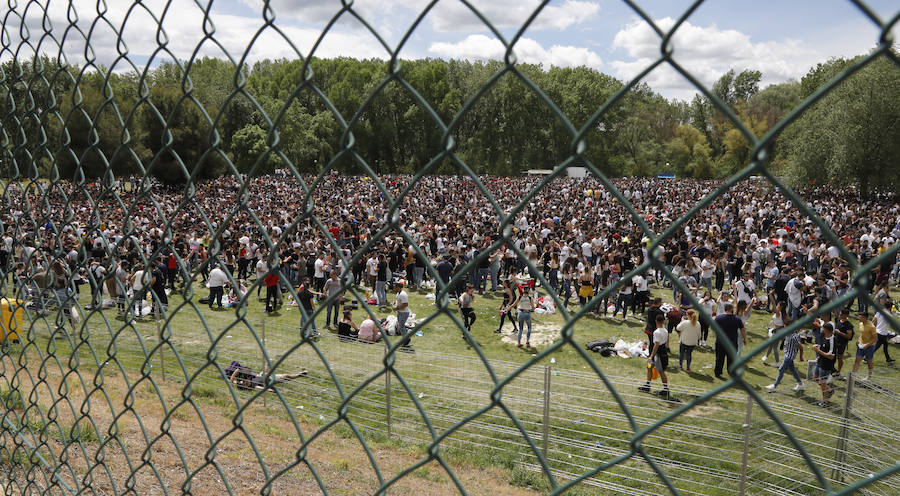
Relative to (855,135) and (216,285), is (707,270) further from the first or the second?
(855,135)

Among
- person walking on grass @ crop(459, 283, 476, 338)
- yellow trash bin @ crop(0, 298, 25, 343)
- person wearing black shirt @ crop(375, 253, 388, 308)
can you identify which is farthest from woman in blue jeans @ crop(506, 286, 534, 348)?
yellow trash bin @ crop(0, 298, 25, 343)

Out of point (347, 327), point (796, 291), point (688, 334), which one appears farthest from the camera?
point (796, 291)

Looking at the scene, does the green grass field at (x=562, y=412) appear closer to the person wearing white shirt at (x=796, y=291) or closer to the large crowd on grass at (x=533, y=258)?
the large crowd on grass at (x=533, y=258)

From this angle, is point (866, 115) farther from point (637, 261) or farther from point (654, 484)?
point (654, 484)

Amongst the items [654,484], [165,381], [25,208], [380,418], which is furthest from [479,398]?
[25,208]

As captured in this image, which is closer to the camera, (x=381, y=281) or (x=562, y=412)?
(x=562, y=412)

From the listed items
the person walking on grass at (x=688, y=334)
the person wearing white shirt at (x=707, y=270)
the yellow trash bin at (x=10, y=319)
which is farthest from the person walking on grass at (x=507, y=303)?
the yellow trash bin at (x=10, y=319)

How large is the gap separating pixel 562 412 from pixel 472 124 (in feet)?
27.5

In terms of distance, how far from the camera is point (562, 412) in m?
8.36

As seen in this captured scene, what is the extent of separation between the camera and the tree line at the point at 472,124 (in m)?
7.69

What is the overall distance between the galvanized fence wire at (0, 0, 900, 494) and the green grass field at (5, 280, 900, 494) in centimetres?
5

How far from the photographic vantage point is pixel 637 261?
648 inches

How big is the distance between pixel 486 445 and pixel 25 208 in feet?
19.8

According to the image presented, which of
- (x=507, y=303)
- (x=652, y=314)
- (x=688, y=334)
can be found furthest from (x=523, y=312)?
(x=688, y=334)
